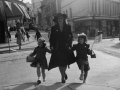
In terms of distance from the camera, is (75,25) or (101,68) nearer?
(101,68)

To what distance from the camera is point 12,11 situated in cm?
1280

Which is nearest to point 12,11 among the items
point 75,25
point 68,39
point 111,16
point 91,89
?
point 68,39

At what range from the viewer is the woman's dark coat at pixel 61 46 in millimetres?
5031

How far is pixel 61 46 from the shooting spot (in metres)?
5.04

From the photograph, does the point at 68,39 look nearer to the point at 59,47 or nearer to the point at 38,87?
the point at 59,47

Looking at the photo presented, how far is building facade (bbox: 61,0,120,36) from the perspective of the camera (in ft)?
122

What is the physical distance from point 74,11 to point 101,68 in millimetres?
35787

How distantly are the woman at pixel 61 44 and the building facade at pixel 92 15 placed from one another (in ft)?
102

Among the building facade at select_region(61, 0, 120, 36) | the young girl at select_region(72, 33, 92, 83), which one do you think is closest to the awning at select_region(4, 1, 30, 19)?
the young girl at select_region(72, 33, 92, 83)

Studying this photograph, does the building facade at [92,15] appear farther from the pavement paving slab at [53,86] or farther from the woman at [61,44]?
the pavement paving slab at [53,86]

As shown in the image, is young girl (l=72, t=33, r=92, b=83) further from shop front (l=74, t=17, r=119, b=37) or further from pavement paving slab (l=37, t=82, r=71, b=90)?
shop front (l=74, t=17, r=119, b=37)

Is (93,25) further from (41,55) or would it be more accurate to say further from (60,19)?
(41,55)

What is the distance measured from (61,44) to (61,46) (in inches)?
2.0

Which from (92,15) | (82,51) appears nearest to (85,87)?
(82,51)
